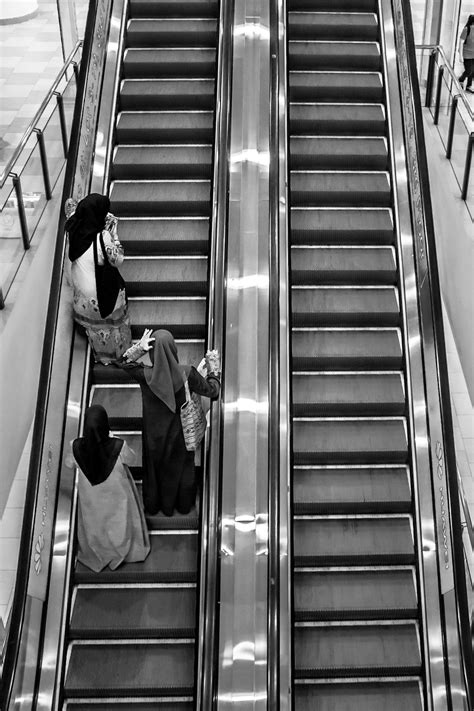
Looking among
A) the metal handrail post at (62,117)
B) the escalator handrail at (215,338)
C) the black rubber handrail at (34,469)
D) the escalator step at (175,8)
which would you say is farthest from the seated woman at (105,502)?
the escalator step at (175,8)

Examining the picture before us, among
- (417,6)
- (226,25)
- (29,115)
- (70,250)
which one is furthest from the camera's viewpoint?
(417,6)

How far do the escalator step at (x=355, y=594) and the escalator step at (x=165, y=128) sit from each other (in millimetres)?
4137

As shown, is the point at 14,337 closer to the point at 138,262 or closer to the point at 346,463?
the point at 138,262

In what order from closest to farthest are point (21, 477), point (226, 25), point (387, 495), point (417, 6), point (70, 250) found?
point (70, 250) → point (387, 495) → point (226, 25) → point (21, 477) → point (417, 6)

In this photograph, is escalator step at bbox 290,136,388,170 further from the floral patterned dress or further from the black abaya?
the black abaya

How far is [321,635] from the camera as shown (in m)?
6.15

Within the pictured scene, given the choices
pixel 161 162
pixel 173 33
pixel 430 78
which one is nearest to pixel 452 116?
pixel 430 78

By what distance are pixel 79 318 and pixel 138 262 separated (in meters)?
1.23

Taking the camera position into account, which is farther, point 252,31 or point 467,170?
point 467,170

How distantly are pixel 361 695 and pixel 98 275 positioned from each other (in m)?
3.41

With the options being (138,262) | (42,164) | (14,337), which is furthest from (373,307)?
(42,164)

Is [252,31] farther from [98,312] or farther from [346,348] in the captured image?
[98,312]

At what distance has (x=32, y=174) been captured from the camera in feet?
27.1

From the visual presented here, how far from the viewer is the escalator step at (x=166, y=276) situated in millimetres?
7215
